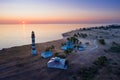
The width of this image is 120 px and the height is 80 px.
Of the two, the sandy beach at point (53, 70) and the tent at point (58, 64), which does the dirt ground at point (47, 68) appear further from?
the tent at point (58, 64)

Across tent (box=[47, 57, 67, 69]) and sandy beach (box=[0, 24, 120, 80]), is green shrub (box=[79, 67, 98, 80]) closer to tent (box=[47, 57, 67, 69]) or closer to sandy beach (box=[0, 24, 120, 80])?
sandy beach (box=[0, 24, 120, 80])

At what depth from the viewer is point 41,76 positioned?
18.7 metres

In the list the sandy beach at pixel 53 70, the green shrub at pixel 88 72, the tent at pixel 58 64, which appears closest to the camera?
the green shrub at pixel 88 72

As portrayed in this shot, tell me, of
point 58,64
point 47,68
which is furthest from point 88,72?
point 47,68

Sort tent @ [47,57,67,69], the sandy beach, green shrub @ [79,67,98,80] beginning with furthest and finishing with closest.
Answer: tent @ [47,57,67,69]
the sandy beach
green shrub @ [79,67,98,80]

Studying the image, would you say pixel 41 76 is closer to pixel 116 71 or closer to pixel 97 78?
pixel 97 78

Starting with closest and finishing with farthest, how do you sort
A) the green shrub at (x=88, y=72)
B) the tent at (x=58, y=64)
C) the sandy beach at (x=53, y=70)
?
the green shrub at (x=88, y=72), the sandy beach at (x=53, y=70), the tent at (x=58, y=64)

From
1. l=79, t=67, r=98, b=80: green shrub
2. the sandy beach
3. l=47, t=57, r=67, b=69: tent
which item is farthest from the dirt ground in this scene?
l=47, t=57, r=67, b=69: tent

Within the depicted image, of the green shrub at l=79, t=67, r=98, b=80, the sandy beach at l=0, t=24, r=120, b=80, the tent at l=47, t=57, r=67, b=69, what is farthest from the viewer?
the tent at l=47, t=57, r=67, b=69

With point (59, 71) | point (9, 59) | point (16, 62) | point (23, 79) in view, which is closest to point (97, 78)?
point (59, 71)

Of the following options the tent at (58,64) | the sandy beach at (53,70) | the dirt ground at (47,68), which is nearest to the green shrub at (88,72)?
the sandy beach at (53,70)

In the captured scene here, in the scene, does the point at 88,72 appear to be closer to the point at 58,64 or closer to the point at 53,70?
the point at 58,64

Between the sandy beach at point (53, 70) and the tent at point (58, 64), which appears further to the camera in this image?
the tent at point (58, 64)

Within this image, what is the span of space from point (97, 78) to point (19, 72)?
9.23 metres
